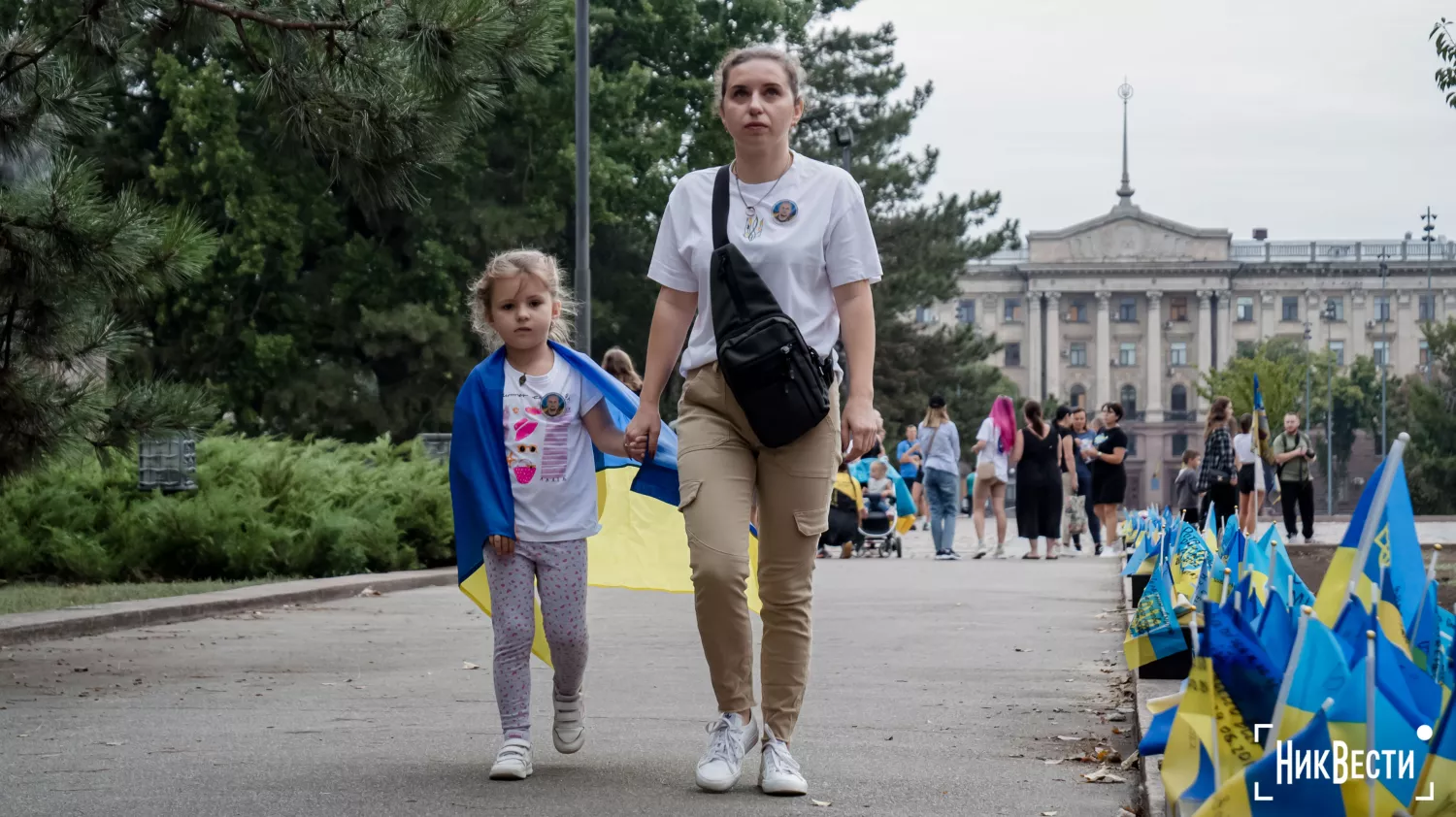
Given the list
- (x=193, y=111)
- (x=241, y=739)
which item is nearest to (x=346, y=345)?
(x=193, y=111)

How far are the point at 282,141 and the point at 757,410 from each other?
14.8ft

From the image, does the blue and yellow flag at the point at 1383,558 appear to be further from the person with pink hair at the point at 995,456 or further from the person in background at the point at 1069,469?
the person with pink hair at the point at 995,456

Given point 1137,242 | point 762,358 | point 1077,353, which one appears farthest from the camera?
point 1077,353

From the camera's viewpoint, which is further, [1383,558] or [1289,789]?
[1383,558]

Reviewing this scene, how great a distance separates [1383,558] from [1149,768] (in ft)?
3.95

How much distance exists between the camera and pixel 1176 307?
128 meters

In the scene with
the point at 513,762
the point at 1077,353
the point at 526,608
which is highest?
the point at 1077,353

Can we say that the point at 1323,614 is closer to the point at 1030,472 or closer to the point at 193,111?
the point at 1030,472

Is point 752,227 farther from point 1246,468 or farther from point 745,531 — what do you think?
point 1246,468

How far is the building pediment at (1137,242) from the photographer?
127375mm

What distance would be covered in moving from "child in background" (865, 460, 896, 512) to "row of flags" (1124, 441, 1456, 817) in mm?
18039

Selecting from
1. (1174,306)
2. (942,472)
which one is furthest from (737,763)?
Answer: (1174,306)

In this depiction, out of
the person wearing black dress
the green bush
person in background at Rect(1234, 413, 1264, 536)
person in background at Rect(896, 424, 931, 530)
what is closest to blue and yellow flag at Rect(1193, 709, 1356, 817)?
the green bush

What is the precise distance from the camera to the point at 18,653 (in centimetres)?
941
